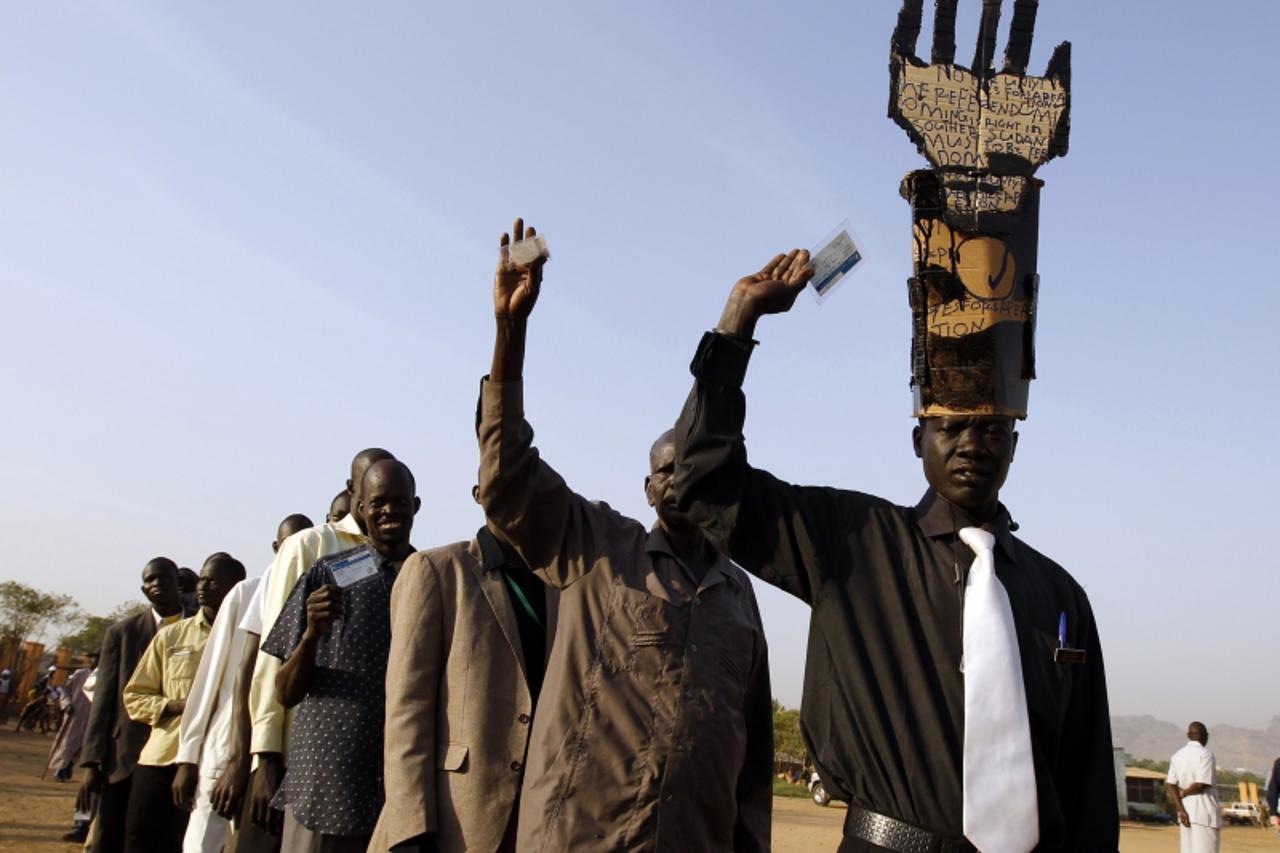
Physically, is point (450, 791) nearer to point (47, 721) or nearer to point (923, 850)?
point (923, 850)

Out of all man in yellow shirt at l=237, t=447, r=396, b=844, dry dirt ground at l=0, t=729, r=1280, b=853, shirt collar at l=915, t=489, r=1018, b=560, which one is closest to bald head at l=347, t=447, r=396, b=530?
man in yellow shirt at l=237, t=447, r=396, b=844

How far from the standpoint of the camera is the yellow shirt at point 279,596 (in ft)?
16.7

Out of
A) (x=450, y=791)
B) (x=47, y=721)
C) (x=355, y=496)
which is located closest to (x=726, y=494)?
(x=450, y=791)

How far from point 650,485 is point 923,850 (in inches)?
74.9

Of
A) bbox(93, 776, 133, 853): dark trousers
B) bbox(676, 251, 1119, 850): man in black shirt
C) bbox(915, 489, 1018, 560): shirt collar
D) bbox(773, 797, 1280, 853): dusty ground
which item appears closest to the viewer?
bbox(676, 251, 1119, 850): man in black shirt

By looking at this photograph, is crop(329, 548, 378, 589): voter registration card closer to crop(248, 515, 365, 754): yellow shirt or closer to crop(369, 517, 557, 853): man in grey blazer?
crop(369, 517, 557, 853): man in grey blazer

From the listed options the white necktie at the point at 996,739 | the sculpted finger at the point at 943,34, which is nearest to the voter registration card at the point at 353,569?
the white necktie at the point at 996,739

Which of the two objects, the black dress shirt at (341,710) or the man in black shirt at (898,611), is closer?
the man in black shirt at (898,611)

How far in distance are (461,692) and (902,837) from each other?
1736 millimetres

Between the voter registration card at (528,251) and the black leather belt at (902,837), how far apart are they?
160 centimetres

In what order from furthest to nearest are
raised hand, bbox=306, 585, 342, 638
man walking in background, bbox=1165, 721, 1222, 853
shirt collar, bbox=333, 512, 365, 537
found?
man walking in background, bbox=1165, 721, 1222, 853 < shirt collar, bbox=333, 512, 365, 537 < raised hand, bbox=306, 585, 342, 638

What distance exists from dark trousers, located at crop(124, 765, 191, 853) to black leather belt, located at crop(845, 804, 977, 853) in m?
A: 5.02

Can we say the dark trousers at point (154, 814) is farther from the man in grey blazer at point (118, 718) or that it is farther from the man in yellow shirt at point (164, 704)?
the man in grey blazer at point (118, 718)

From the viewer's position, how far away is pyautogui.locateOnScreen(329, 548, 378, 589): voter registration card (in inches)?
180
